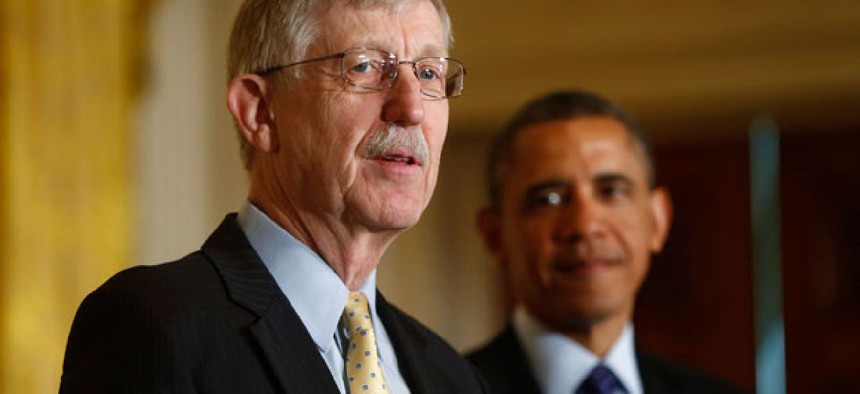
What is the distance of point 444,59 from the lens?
1.86 meters

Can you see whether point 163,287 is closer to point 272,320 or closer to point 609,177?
point 272,320

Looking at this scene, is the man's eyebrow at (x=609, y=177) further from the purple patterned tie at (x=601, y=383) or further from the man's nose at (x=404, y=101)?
the man's nose at (x=404, y=101)

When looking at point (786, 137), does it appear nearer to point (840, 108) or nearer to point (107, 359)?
point (840, 108)

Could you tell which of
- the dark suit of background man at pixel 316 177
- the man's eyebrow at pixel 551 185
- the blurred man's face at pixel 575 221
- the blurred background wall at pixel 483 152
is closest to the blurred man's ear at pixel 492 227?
the blurred man's face at pixel 575 221

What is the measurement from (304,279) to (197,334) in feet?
0.67

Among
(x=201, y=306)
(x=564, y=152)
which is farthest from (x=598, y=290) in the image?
(x=201, y=306)

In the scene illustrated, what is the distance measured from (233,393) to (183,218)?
12.1ft

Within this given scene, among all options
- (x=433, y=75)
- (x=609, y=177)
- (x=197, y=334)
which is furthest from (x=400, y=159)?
(x=609, y=177)

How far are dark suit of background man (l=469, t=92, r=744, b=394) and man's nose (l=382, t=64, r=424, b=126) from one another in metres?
1.04

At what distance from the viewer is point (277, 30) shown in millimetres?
1810

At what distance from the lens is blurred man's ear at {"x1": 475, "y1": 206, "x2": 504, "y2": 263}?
298 cm

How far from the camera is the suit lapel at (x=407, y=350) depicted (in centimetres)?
188

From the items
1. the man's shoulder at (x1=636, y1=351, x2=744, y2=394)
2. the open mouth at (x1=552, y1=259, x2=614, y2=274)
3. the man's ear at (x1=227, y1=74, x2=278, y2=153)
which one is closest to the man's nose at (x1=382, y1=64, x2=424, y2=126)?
the man's ear at (x1=227, y1=74, x2=278, y2=153)

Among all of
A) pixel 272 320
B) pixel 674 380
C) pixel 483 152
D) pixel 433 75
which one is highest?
pixel 433 75
